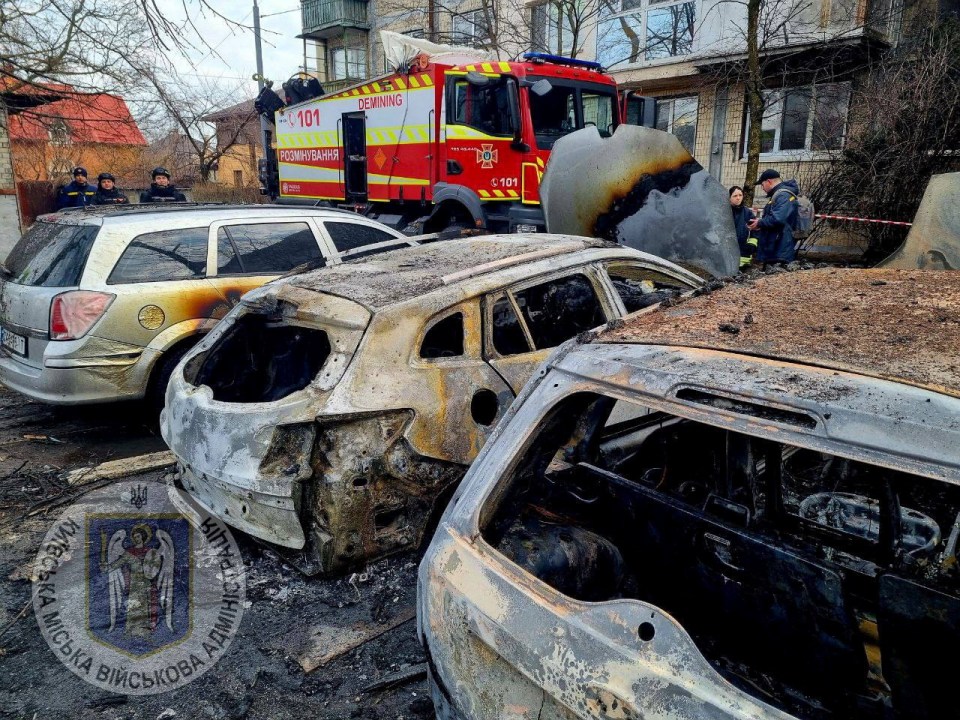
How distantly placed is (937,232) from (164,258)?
620 cm

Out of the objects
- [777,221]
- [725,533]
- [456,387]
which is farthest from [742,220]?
[725,533]

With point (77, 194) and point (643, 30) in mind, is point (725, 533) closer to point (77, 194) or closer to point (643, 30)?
point (77, 194)

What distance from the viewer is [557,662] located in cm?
146

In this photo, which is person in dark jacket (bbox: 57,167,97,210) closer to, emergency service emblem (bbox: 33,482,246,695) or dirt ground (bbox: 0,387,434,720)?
dirt ground (bbox: 0,387,434,720)

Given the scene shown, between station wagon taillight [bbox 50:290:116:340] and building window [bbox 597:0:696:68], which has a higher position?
building window [bbox 597:0:696:68]

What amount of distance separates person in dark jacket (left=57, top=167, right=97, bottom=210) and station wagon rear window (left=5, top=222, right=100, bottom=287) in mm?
5644

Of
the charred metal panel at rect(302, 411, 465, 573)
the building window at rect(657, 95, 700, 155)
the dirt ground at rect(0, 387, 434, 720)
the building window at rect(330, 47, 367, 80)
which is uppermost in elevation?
the building window at rect(330, 47, 367, 80)

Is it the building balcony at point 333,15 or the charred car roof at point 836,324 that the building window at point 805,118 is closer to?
the charred car roof at point 836,324

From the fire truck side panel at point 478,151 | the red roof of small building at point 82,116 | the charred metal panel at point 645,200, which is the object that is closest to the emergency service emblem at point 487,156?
the fire truck side panel at point 478,151

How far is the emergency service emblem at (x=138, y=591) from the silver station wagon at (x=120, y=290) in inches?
41.6

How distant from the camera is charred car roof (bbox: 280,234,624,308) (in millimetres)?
3185

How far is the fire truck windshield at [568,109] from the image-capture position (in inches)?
335

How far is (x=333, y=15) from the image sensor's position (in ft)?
83.0

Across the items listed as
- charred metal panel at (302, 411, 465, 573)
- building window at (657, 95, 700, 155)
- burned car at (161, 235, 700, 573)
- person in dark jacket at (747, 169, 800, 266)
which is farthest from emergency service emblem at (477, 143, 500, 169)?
building window at (657, 95, 700, 155)
